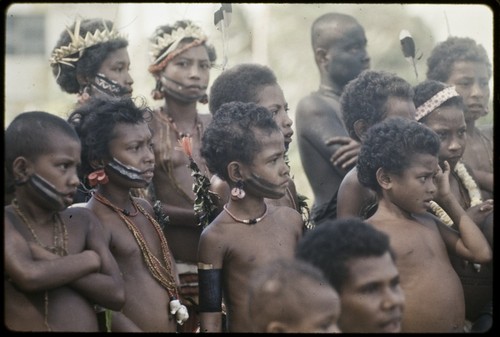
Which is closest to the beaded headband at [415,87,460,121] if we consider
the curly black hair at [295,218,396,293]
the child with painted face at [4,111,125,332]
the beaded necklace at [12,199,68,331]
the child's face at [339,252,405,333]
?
the curly black hair at [295,218,396,293]

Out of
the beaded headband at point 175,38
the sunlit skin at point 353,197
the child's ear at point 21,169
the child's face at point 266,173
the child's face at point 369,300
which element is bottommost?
the child's face at point 369,300

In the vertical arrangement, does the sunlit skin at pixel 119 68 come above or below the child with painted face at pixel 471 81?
above

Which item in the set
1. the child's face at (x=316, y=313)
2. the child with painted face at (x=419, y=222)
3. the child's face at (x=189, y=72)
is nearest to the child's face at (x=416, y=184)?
the child with painted face at (x=419, y=222)

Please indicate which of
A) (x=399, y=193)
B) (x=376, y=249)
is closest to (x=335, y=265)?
(x=376, y=249)

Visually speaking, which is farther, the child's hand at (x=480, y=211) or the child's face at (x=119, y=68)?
the child's face at (x=119, y=68)

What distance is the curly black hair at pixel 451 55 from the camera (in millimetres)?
6363

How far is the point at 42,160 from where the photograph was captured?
15.1ft

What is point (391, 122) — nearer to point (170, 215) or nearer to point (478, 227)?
point (478, 227)

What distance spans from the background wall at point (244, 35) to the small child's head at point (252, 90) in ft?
0.61

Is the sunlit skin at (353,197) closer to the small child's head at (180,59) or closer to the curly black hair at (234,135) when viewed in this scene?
the curly black hair at (234,135)

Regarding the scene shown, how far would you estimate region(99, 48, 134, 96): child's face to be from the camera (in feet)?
20.0

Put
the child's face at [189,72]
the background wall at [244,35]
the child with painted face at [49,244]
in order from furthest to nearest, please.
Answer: the child's face at [189,72]
the background wall at [244,35]
the child with painted face at [49,244]

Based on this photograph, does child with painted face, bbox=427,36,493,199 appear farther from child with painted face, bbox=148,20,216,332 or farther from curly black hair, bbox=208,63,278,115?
child with painted face, bbox=148,20,216,332

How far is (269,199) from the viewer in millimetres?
5492
